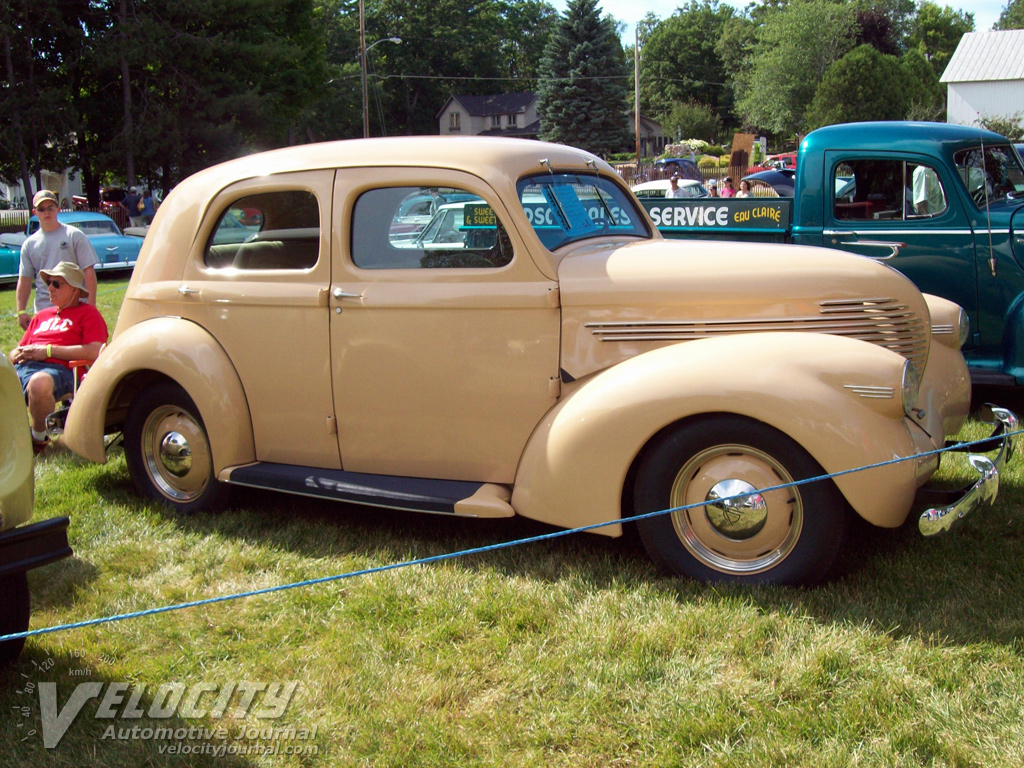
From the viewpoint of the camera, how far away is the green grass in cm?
278

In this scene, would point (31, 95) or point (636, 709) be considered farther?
point (31, 95)

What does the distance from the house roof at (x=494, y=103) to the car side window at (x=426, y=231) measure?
78925mm

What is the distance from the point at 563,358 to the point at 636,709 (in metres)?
1.54

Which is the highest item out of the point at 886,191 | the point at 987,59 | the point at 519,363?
the point at 987,59

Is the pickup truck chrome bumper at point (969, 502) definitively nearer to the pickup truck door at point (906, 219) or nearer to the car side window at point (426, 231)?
the car side window at point (426, 231)


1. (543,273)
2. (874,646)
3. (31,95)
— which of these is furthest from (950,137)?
(31,95)

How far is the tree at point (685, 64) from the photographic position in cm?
8644

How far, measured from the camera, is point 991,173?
22.0ft

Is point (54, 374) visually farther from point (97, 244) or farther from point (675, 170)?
point (675, 170)

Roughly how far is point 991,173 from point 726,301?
411 centimetres

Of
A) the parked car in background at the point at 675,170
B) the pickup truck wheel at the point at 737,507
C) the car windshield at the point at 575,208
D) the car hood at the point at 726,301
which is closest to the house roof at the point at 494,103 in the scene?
the parked car in background at the point at 675,170

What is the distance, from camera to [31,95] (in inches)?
982

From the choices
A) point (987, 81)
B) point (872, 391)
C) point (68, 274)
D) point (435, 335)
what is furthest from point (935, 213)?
point (987, 81)

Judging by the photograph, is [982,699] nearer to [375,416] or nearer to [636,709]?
[636,709]
